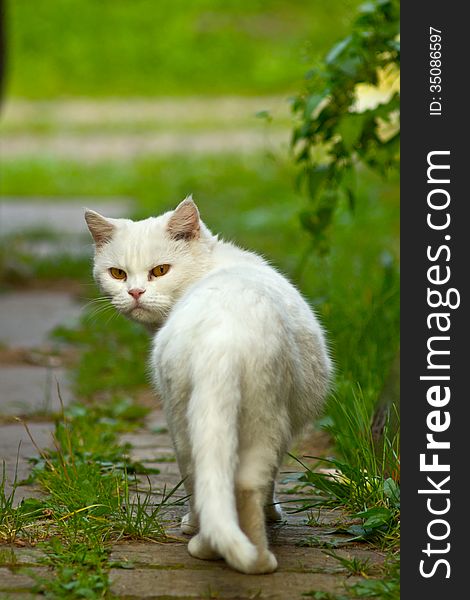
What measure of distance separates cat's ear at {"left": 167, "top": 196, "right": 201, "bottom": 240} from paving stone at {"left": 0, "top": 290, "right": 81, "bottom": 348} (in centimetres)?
298

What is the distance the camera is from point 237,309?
9.36 feet

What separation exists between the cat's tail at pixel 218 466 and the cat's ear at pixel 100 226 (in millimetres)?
996

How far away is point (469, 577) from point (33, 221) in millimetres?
8374

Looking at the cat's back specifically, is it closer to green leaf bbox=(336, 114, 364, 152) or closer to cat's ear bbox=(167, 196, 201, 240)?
cat's ear bbox=(167, 196, 201, 240)

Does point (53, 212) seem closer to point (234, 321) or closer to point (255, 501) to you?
point (234, 321)

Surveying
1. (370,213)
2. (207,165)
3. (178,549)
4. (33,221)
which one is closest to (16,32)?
(207,165)

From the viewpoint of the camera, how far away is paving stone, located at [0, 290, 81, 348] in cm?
652

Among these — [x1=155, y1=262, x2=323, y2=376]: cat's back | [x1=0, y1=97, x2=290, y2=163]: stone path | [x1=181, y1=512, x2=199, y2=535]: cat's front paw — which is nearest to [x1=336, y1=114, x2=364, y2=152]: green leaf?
[x1=155, y1=262, x2=323, y2=376]: cat's back

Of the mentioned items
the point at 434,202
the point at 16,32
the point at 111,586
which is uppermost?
the point at 16,32

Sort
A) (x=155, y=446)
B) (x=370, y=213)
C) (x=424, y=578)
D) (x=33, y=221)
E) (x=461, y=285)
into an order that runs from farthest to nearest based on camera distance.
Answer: (x=33, y=221) < (x=370, y=213) < (x=155, y=446) < (x=461, y=285) < (x=424, y=578)

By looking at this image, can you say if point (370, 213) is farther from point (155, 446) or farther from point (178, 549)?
point (178, 549)

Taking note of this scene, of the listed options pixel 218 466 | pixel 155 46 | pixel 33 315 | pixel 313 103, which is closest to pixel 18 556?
pixel 218 466

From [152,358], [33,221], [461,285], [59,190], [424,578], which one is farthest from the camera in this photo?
[59,190]

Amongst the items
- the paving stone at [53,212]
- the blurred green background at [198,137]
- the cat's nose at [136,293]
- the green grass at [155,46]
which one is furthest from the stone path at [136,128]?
the cat's nose at [136,293]
